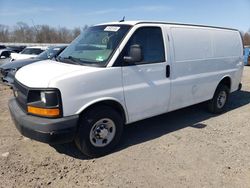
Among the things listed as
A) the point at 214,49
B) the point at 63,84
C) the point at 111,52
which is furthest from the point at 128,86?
the point at 214,49

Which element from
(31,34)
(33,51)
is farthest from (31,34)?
(33,51)

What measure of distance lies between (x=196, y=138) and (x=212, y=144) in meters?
0.34

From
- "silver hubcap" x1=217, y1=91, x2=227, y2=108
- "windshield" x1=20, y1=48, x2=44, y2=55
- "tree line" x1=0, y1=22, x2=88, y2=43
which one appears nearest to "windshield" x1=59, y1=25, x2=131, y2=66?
"silver hubcap" x1=217, y1=91, x2=227, y2=108

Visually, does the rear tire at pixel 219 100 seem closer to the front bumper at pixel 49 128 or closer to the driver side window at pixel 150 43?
the driver side window at pixel 150 43

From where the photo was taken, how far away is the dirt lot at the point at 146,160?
3477 millimetres

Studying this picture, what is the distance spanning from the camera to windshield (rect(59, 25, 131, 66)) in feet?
13.4

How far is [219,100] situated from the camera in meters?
6.50

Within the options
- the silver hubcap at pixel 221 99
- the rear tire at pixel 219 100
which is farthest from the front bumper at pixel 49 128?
the silver hubcap at pixel 221 99

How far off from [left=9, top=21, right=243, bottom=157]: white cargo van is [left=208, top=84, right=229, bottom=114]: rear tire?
806 millimetres

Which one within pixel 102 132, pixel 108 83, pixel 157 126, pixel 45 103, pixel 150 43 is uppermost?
pixel 150 43

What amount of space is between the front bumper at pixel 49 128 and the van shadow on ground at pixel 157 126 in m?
0.70

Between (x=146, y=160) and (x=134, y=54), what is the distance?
1.66 metres

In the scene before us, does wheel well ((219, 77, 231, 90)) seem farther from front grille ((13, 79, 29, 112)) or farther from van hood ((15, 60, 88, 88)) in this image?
front grille ((13, 79, 29, 112))

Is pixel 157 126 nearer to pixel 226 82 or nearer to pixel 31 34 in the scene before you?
pixel 226 82
